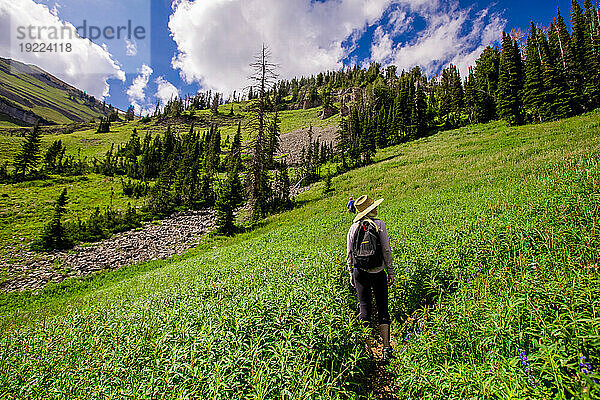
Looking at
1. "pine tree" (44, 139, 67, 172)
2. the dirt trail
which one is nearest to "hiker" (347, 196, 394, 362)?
the dirt trail

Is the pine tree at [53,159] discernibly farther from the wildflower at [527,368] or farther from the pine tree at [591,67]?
the pine tree at [591,67]

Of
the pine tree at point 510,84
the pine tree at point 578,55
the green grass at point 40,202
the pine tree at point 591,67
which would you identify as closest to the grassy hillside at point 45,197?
the green grass at point 40,202

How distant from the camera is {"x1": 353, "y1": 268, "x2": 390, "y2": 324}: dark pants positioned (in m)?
4.53

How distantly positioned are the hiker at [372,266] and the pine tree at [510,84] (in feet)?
181

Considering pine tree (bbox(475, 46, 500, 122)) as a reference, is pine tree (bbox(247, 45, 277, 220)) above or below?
below

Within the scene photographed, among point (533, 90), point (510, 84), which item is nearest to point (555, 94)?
point (533, 90)

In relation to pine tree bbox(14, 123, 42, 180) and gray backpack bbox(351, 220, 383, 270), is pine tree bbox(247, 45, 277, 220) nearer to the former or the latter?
gray backpack bbox(351, 220, 383, 270)

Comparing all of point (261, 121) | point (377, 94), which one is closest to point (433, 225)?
point (261, 121)

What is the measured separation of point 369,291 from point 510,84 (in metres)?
63.6

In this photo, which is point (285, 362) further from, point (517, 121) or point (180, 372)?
point (517, 121)

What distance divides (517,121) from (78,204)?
76.0 meters

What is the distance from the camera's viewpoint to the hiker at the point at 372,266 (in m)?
4.51

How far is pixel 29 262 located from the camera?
801 inches

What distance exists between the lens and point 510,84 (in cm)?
4766
